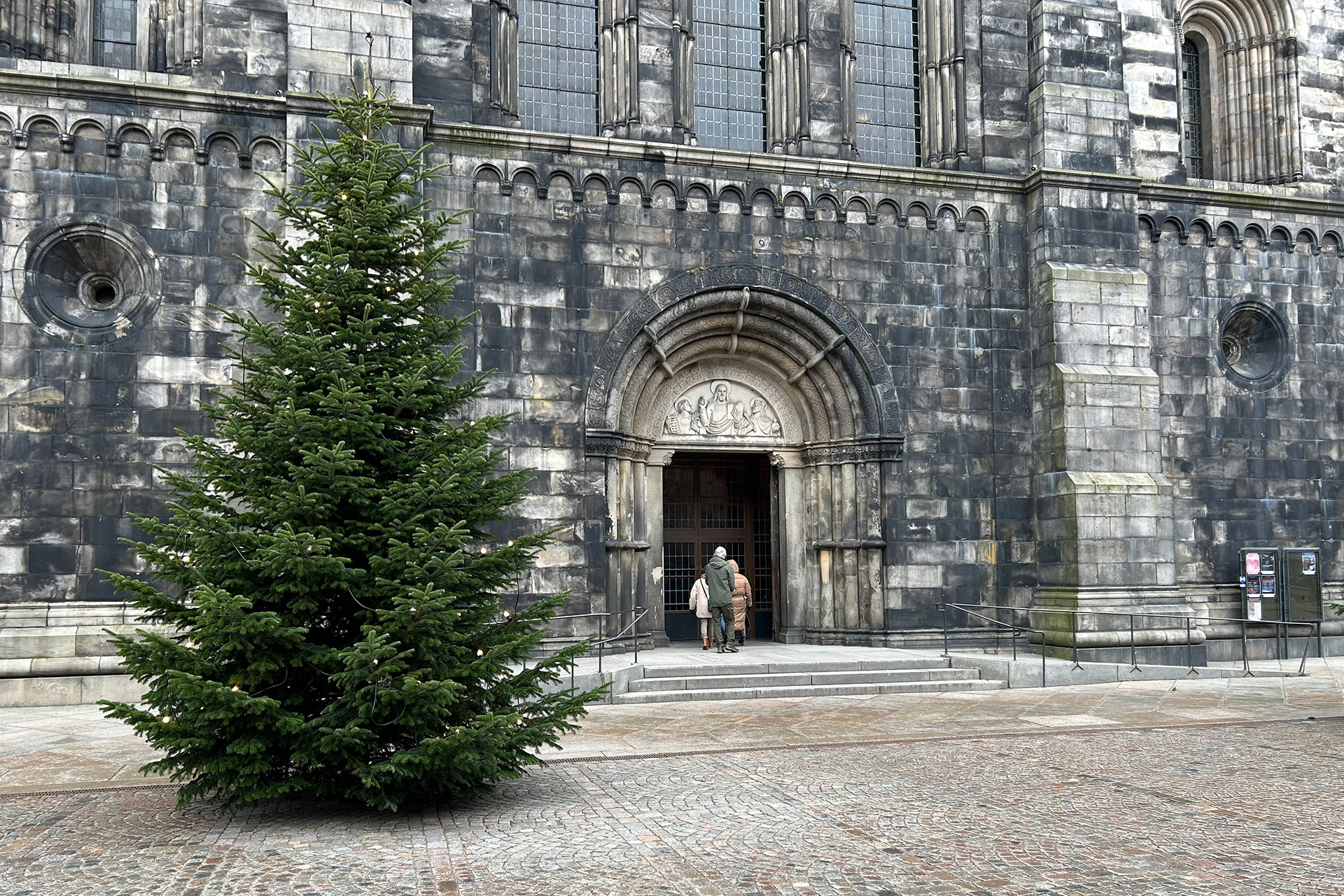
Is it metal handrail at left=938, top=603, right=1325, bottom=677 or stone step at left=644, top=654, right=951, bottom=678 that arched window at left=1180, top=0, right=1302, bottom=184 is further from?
stone step at left=644, top=654, right=951, bottom=678

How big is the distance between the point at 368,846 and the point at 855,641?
→ 1121 centimetres

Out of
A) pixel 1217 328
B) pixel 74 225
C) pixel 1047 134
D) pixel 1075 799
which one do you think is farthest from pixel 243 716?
pixel 1217 328

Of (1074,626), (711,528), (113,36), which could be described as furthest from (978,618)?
A: (113,36)

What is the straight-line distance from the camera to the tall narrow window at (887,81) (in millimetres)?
18344

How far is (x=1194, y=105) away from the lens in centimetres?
2088

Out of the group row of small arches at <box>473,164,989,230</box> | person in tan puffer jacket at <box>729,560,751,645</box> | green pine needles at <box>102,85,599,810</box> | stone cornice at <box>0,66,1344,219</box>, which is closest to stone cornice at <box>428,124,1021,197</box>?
stone cornice at <box>0,66,1344,219</box>

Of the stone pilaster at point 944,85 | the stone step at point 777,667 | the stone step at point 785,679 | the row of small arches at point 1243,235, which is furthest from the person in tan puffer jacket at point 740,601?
the row of small arches at point 1243,235

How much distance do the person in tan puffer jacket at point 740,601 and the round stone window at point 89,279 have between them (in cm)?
890

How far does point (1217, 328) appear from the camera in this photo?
1909 centimetres

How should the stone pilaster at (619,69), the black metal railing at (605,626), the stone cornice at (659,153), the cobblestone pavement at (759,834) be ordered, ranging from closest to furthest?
the cobblestone pavement at (759,834)
the stone cornice at (659,153)
the black metal railing at (605,626)
the stone pilaster at (619,69)

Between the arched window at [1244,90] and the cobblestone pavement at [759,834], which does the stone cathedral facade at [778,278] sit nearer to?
the arched window at [1244,90]

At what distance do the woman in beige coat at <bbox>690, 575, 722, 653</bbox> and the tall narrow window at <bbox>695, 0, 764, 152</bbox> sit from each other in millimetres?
6816

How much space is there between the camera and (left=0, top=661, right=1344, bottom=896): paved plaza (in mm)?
6395

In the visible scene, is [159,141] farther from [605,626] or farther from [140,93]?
[605,626]
